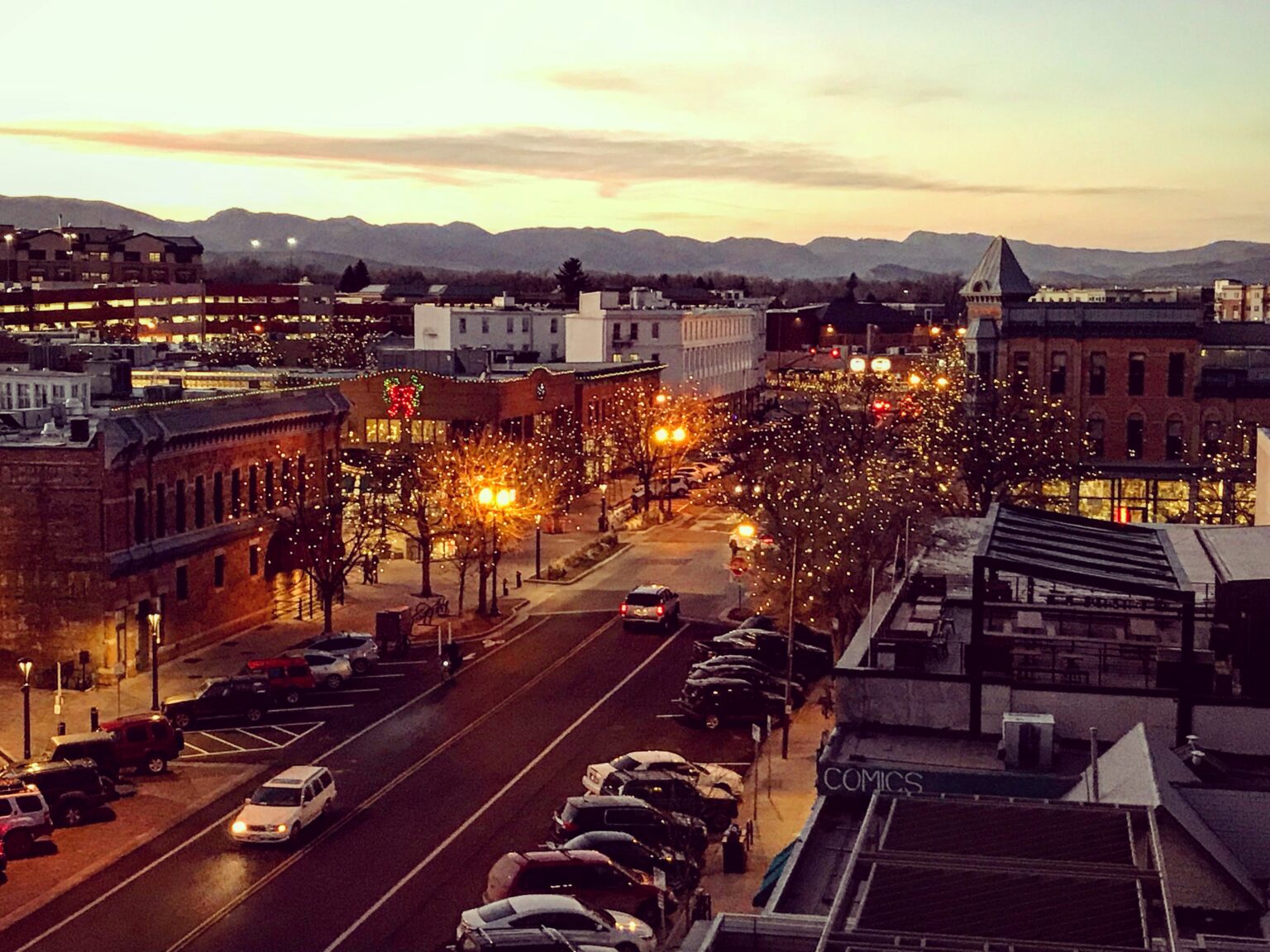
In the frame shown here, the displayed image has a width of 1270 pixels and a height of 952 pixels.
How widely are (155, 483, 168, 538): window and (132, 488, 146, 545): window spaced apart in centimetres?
73

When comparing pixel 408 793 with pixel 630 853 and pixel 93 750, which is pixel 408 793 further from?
pixel 630 853

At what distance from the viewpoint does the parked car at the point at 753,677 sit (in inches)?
1778

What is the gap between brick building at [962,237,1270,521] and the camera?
255 ft

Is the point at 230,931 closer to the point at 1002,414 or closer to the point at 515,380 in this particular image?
the point at 1002,414

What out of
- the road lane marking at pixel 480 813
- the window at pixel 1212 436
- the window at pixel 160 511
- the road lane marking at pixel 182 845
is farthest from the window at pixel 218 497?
the window at pixel 1212 436

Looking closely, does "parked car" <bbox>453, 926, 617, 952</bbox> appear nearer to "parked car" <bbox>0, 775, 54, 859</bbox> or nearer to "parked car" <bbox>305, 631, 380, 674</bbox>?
"parked car" <bbox>0, 775, 54, 859</bbox>

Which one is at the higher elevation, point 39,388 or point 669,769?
point 39,388

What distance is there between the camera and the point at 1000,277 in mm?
100062

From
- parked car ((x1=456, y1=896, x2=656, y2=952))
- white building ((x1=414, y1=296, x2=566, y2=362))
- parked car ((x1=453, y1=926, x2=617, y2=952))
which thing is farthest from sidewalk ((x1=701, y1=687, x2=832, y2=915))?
white building ((x1=414, y1=296, x2=566, y2=362))

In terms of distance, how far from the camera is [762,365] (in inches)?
6747

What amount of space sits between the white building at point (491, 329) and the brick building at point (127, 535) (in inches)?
3116

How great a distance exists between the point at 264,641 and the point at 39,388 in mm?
18700

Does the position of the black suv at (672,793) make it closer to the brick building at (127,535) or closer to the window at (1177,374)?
the brick building at (127,535)

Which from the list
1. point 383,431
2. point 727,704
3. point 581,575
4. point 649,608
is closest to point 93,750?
point 727,704
